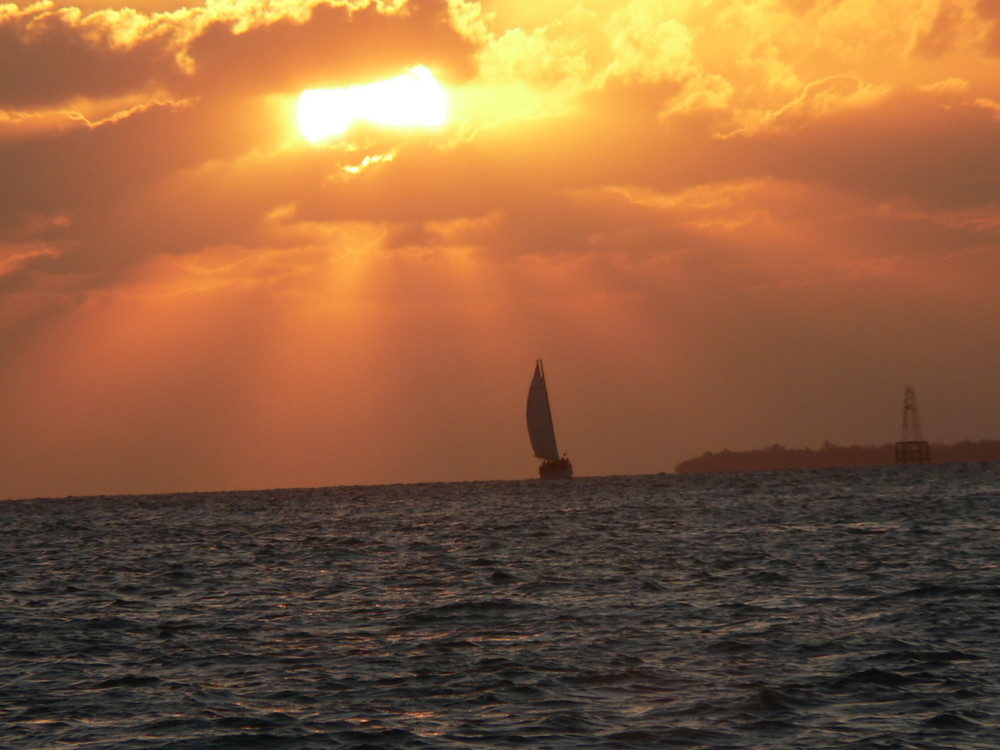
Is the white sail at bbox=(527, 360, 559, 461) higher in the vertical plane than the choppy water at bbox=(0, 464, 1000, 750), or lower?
higher

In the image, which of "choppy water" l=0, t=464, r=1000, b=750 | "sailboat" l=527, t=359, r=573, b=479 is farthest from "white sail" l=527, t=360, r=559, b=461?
"choppy water" l=0, t=464, r=1000, b=750

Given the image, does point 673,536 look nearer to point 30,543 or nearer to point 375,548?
point 375,548

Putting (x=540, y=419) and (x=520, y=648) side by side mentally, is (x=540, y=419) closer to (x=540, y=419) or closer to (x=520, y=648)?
(x=540, y=419)

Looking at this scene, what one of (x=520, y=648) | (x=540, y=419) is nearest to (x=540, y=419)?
(x=540, y=419)

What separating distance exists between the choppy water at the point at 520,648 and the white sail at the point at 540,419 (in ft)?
427

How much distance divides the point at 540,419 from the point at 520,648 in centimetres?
16391

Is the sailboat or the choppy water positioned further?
the sailboat

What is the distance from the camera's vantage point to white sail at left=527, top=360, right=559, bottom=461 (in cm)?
18600

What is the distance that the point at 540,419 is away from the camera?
189875mm

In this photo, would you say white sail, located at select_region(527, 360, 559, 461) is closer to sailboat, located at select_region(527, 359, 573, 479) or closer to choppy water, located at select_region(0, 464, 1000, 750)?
sailboat, located at select_region(527, 359, 573, 479)

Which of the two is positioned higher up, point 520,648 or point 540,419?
point 540,419

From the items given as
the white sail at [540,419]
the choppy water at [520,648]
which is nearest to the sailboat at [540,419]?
the white sail at [540,419]

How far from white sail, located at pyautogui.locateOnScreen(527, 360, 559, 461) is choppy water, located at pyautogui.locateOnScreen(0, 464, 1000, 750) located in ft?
427

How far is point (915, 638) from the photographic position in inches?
1022
